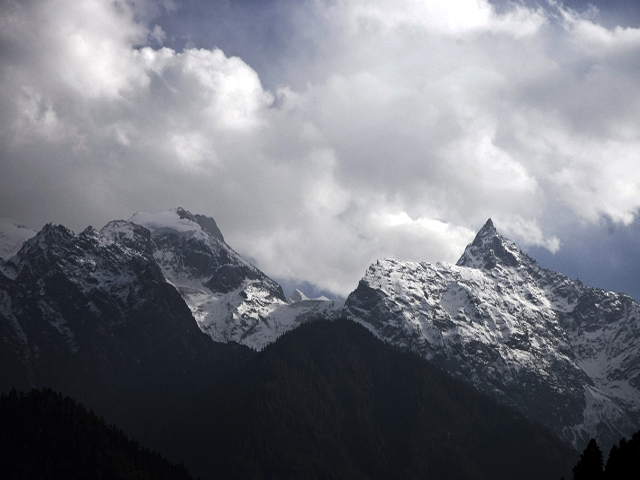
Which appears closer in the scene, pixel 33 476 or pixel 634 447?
pixel 634 447

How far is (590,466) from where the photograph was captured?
95.9m

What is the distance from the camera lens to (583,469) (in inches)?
3784

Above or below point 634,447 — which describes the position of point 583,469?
below

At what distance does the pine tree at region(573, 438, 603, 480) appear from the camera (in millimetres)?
94688

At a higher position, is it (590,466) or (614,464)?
(614,464)

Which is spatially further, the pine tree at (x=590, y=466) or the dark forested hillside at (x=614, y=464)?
the pine tree at (x=590, y=466)

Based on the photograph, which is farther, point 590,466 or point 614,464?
point 590,466

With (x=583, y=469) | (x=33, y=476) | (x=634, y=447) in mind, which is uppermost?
(x=634, y=447)

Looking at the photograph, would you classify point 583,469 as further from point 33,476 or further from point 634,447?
point 33,476

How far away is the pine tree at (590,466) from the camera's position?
9469 centimetres

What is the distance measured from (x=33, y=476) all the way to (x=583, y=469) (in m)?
155

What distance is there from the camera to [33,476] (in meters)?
200

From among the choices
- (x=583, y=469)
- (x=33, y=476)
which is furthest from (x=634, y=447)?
(x=33, y=476)

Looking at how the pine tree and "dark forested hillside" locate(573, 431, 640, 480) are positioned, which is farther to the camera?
the pine tree
